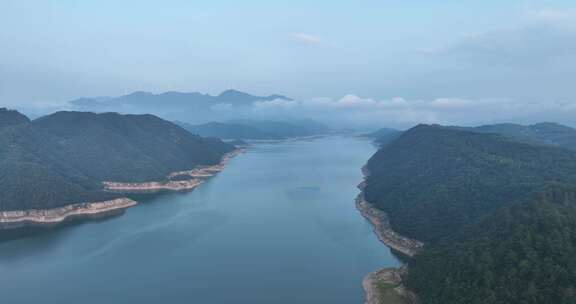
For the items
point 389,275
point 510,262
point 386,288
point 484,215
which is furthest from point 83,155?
point 510,262

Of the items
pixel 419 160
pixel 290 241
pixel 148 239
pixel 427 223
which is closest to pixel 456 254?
pixel 427 223

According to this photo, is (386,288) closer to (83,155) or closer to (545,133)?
(83,155)

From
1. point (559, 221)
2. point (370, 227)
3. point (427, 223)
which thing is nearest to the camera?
point (559, 221)

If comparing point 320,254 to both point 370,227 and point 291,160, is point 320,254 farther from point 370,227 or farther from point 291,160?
point 291,160

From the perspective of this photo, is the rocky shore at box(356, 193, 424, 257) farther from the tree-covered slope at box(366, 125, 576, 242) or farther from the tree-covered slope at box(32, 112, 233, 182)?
the tree-covered slope at box(32, 112, 233, 182)

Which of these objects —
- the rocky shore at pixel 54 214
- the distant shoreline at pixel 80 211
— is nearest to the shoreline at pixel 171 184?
the distant shoreline at pixel 80 211

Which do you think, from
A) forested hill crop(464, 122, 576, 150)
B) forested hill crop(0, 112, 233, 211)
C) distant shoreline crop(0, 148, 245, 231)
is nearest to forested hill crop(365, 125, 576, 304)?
forested hill crop(464, 122, 576, 150)
